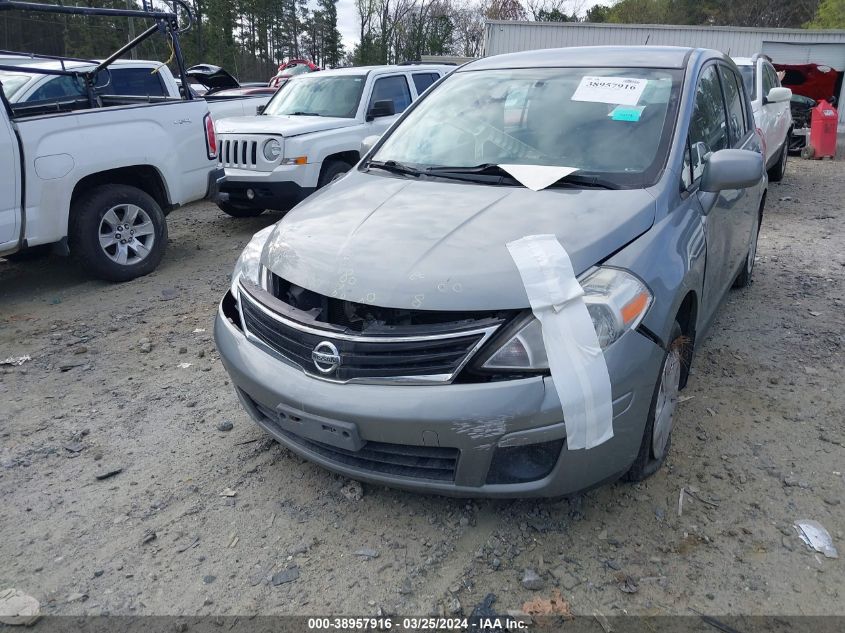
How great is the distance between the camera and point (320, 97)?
27.4 feet

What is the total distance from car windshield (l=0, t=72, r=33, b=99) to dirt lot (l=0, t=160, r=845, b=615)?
9.92ft

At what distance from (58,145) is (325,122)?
312cm

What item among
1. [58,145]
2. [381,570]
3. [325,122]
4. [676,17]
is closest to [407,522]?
[381,570]

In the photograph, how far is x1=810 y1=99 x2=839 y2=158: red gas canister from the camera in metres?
13.1

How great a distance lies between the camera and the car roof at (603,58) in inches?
137

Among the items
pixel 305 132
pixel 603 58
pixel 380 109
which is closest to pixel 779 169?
pixel 380 109

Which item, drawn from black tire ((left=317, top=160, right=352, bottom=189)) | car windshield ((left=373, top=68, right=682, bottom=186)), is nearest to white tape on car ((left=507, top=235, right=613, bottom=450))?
car windshield ((left=373, top=68, right=682, bottom=186))

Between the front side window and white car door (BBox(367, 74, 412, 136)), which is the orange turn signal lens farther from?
white car door (BBox(367, 74, 412, 136))

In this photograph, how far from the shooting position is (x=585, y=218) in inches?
104

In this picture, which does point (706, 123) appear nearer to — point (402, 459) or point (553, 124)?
point (553, 124)

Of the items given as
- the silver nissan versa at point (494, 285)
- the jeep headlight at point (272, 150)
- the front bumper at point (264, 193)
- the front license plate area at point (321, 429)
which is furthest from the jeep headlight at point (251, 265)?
the jeep headlight at point (272, 150)

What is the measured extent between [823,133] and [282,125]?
11.3 meters

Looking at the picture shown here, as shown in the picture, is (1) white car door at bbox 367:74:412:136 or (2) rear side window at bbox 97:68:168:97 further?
(1) white car door at bbox 367:74:412:136

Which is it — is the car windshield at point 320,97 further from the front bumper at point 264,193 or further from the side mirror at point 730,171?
the side mirror at point 730,171
